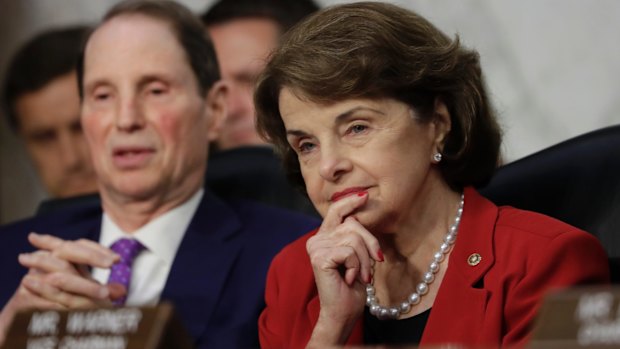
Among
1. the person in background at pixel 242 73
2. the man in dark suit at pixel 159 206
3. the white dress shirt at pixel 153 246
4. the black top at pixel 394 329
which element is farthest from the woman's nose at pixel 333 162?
the person in background at pixel 242 73

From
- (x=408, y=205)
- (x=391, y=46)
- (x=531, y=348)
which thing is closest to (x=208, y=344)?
(x=408, y=205)

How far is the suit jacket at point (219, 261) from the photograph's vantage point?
251cm

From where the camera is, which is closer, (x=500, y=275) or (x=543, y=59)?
(x=500, y=275)

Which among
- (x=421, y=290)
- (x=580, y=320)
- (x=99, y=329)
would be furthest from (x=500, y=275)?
(x=99, y=329)

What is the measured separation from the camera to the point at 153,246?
2.73m

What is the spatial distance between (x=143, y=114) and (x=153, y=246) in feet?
0.99

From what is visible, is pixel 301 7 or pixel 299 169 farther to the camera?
pixel 301 7

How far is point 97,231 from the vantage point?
289 cm

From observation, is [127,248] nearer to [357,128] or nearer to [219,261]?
[219,261]

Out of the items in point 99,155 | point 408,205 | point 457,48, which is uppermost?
point 457,48

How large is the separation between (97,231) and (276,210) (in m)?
0.44

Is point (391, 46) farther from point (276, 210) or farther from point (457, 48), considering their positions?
point (276, 210)

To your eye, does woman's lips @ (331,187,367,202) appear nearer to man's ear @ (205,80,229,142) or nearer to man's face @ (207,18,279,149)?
man's ear @ (205,80,229,142)

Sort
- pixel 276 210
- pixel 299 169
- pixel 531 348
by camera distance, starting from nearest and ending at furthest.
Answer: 1. pixel 531 348
2. pixel 299 169
3. pixel 276 210
